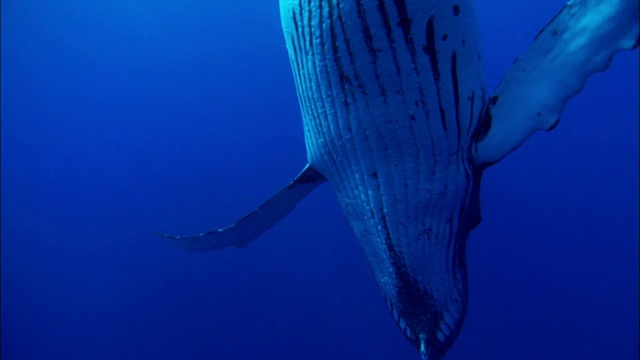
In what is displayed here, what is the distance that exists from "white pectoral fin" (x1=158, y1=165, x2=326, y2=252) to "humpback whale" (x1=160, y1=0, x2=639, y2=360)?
158 mm

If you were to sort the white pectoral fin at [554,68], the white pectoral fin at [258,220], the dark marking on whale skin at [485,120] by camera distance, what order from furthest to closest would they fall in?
1. the white pectoral fin at [258,220]
2. the dark marking on whale skin at [485,120]
3. the white pectoral fin at [554,68]

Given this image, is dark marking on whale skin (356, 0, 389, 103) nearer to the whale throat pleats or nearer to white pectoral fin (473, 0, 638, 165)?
the whale throat pleats

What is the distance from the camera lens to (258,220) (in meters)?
1.73

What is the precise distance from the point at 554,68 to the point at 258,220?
105 centimetres

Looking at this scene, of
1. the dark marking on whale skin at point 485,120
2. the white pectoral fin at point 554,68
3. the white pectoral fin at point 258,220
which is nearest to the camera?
the white pectoral fin at point 554,68

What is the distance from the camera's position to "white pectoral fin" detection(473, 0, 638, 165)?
995 millimetres

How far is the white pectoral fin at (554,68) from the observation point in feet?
3.26

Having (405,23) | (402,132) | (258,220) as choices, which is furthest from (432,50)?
(258,220)

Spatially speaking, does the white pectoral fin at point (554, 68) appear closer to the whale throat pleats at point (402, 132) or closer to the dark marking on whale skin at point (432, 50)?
the whale throat pleats at point (402, 132)

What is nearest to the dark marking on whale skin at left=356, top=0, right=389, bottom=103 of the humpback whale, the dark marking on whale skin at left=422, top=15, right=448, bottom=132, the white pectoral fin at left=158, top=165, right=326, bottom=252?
the humpback whale

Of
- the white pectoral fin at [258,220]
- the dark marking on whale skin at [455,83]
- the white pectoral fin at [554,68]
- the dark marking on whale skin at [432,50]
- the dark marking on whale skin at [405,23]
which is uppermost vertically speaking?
the white pectoral fin at [258,220]

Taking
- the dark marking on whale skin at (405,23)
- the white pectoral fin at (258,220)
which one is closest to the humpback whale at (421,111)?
the dark marking on whale skin at (405,23)

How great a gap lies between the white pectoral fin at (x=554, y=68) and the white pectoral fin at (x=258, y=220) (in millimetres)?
548

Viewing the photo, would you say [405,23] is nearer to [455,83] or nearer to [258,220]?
[455,83]
